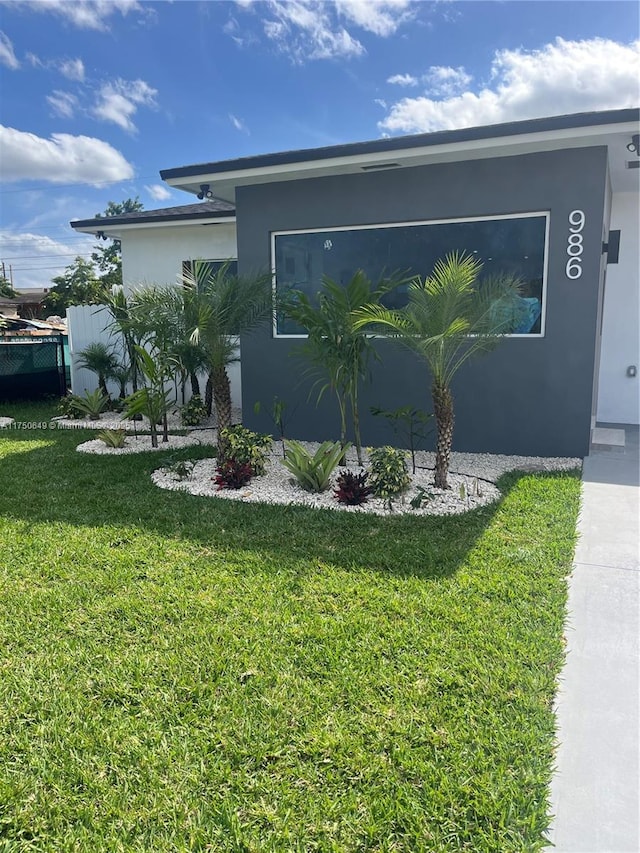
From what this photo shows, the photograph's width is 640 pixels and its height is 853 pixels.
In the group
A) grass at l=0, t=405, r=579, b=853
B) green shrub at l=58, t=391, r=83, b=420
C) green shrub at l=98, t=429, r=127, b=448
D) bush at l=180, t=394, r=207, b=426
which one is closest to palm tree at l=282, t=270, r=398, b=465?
grass at l=0, t=405, r=579, b=853

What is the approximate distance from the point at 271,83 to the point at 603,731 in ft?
41.5

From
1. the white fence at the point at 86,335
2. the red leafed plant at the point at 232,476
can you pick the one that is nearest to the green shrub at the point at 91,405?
the white fence at the point at 86,335

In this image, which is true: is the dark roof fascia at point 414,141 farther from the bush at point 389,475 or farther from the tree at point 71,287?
the tree at point 71,287

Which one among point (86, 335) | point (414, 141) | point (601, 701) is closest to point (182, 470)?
point (414, 141)

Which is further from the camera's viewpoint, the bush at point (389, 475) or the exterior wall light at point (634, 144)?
the exterior wall light at point (634, 144)

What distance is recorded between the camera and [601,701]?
2689 mm

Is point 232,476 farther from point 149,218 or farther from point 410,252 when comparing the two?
point 149,218

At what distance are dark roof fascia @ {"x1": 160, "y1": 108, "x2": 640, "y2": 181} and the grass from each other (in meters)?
4.14

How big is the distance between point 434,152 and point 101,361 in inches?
307

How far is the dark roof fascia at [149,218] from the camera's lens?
10883 mm

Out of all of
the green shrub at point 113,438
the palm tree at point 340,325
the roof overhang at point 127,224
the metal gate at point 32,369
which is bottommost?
the green shrub at point 113,438

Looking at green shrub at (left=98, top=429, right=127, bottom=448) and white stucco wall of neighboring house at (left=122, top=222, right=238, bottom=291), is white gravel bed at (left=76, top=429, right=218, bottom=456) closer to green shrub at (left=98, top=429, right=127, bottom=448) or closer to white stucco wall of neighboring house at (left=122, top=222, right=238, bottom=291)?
green shrub at (left=98, top=429, right=127, bottom=448)

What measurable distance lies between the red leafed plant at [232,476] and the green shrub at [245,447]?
164 mm

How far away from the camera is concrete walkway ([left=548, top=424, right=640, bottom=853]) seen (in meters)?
2.04
